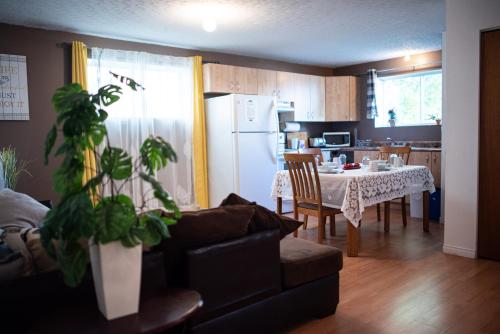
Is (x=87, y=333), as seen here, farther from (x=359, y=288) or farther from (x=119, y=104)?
(x=119, y=104)

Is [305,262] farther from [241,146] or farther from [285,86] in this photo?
[285,86]

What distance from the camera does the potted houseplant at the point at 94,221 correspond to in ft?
3.96

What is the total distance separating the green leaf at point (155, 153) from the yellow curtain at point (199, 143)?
3815 millimetres

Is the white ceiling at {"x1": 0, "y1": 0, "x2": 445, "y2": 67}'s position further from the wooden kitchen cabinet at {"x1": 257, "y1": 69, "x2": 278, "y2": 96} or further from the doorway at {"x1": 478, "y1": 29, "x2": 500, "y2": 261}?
the doorway at {"x1": 478, "y1": 29, "x2": 500, "y2": 261}

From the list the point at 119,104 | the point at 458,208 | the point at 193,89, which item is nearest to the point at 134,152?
the point at 119,104

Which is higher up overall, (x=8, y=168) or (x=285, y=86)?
(x=285, y=86)

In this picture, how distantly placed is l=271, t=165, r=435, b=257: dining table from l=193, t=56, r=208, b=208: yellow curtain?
1612 millimetres

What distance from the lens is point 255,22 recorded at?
4121 millimetres

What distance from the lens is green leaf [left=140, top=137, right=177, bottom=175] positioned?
135 centimetres

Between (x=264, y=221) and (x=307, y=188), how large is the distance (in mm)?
1687

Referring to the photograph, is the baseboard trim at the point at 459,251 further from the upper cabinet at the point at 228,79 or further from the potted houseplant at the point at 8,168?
the potted houseplant at the point at 8,168

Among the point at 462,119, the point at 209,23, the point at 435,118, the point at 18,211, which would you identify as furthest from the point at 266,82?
the point at 18,211

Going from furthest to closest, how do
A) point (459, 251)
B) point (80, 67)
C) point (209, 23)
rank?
point (80, 67)
point (209, 23)
point (459, 251)

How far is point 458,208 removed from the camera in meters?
3.38
